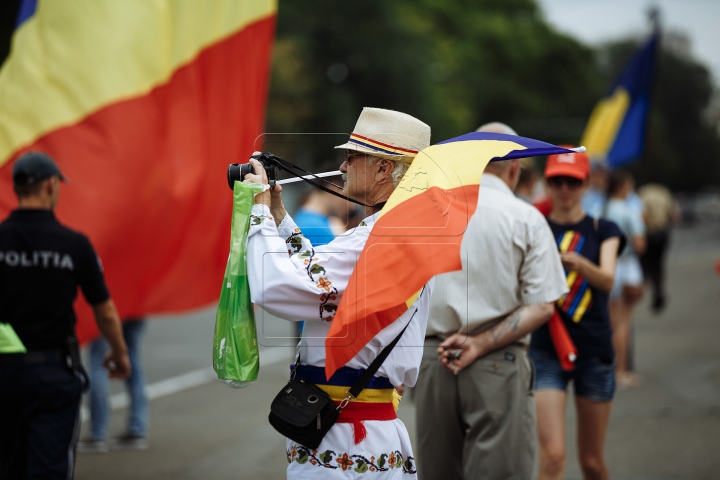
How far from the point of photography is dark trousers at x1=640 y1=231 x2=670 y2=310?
12039mm

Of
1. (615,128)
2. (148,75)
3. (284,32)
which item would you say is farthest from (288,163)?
(284,32)

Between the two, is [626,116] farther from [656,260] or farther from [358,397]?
[358,397]

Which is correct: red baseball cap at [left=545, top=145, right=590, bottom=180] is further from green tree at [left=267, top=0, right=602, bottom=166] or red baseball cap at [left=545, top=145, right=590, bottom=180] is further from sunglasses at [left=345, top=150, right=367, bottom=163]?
green tree at [left=267, top=0, right=602, bottom=166]

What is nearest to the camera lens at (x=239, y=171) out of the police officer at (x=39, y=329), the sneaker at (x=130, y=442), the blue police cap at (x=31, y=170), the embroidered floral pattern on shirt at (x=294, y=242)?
the embroidered floral pattern on shirt at (x=294, y=242)

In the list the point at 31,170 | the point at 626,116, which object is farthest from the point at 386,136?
the point at 626,116

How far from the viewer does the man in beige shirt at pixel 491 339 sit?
401cm

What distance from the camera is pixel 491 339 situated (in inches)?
158

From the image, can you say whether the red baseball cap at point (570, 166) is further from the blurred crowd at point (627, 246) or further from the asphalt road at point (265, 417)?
the blurred crowd at point (627, 246)

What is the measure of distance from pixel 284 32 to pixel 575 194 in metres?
32.9

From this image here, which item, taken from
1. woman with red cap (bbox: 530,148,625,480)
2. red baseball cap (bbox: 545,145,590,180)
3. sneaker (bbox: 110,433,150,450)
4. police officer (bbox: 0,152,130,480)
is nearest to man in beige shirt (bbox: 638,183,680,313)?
woman with red cap (bbox: 530,148,625,480)

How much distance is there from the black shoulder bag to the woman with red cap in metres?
2.03

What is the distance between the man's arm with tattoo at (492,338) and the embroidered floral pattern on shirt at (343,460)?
1100mm

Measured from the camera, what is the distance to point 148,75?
5598 mm

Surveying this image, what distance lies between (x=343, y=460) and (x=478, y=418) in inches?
51.6
